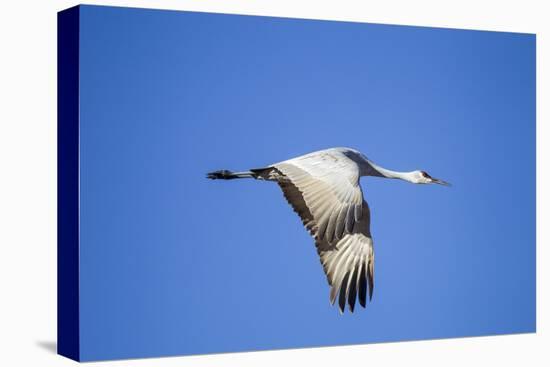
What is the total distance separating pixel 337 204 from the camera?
9.18 metres

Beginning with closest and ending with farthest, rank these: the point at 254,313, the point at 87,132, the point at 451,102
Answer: the point at 87,132, the point at 254,313, the point at 451,102

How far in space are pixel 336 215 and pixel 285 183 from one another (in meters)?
0.77

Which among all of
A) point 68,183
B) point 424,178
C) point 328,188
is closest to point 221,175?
point 328,188

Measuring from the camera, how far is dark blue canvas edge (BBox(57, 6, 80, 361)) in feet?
30.1

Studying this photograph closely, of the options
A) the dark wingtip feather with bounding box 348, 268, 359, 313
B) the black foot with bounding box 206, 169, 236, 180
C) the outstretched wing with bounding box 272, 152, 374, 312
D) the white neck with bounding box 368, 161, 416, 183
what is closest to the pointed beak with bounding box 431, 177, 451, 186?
the white neck with bounding box 368, 161, 416, 183

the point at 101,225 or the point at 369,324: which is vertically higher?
the point at 101,225

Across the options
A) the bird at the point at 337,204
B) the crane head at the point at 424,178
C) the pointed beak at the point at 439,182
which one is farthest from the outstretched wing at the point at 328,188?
the pointed beak at the point at 439,182

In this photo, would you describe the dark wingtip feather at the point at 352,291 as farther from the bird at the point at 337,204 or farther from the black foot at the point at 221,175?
the black foot at the point at 221,175

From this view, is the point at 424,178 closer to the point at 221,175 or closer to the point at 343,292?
the point at 343,292

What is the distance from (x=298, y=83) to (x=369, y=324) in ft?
6.39

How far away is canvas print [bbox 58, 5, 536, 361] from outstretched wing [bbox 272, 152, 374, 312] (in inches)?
0.7

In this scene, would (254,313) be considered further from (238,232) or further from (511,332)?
(511,332)

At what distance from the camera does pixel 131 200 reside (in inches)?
365

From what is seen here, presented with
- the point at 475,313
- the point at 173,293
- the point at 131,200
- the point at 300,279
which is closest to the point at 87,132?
the point at 131,200
